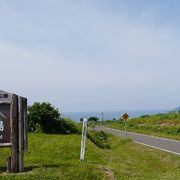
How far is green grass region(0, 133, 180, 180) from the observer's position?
38.6 ft

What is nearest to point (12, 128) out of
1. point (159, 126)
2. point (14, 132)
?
point (14, 132)

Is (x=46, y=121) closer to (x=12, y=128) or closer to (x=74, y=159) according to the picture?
(x=74, y=159)

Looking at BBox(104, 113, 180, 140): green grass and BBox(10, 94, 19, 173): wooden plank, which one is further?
BBox(104, 113, 180, 140): green grass

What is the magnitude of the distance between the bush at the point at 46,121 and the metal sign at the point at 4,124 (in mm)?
14715

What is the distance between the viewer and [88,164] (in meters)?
13.4

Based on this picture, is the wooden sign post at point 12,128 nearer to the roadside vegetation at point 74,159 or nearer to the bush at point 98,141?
the roadside vegetation at point 74,159

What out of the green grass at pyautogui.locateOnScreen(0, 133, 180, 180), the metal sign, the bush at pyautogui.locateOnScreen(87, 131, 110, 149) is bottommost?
the green grass at pyautogui.locateOnScreen(0, 133, 180, 180)

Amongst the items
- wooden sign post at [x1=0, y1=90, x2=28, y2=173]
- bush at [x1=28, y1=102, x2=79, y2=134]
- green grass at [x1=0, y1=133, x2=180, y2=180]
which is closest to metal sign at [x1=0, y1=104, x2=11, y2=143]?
wooden sign post at [x1=0, y1=90, x2=28, y2=173]

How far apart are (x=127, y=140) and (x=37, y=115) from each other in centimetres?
635

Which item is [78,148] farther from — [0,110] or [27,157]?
[0,110]

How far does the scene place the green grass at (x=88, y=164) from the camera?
11.8 meters

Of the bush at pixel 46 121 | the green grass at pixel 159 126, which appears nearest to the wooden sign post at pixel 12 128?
the bush at pixel 46 121

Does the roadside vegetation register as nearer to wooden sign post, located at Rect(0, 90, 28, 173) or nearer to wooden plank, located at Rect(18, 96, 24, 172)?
wooden plank, located at Rect(18, 96, 24, 172)

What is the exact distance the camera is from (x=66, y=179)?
37.1ft
